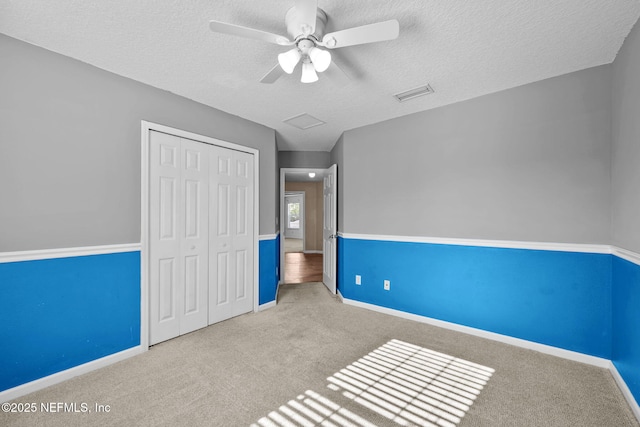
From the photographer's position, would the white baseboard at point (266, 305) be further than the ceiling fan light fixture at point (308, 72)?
Yes

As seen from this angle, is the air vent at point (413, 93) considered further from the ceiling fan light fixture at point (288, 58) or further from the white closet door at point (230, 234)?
the white closet door at point (230, 234)

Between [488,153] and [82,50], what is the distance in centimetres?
356

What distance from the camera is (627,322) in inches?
70.5

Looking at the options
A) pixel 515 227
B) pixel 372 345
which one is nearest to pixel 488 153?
pixel 515 227

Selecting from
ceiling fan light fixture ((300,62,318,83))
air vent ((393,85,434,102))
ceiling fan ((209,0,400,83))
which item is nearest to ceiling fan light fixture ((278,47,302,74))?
ceiling fan ((209,0,400,83))

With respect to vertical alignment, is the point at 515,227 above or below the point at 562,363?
above

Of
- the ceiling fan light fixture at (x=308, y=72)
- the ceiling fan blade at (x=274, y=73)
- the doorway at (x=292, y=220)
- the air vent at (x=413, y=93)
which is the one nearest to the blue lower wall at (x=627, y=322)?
the air vent at (x=413, y=93)

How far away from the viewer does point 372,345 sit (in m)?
2.48

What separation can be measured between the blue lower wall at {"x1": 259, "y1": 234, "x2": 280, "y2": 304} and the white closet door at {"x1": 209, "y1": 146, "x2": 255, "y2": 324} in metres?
0.17

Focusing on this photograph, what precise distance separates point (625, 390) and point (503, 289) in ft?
3.10

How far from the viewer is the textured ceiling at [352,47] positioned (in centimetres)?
154

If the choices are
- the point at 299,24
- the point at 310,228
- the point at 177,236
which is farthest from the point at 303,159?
the point at 310,228

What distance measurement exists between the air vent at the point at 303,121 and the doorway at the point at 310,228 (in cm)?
89

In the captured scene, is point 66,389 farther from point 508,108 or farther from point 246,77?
point 508,108
